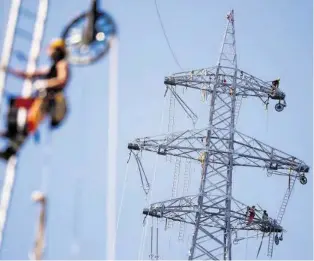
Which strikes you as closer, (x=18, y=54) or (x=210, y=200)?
(x=18, y=54)

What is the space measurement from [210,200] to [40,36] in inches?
501

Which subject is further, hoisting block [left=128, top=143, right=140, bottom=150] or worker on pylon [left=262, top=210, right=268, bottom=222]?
hoisting block [left=128, top=143, right=140, bottom=150]

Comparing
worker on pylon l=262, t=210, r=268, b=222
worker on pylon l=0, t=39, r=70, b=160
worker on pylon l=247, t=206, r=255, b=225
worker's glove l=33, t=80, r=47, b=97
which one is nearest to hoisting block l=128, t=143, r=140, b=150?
worker on pylon l=247, t=206, r=255, b=225

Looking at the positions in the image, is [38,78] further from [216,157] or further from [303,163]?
[303,163]

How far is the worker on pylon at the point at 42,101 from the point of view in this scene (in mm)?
8156

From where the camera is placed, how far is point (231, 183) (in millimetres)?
20594

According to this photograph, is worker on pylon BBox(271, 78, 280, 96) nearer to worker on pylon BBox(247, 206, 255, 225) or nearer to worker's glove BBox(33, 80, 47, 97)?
worker on pylon BBox(247, 206, 255, 225)

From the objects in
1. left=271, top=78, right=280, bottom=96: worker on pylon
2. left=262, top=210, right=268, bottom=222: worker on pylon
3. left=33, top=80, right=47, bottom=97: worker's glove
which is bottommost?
left=262, top=210, right=268, bottom=222: worker on pylon

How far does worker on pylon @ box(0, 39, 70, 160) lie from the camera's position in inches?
321

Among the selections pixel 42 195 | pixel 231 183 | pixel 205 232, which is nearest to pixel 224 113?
pixel 231 183

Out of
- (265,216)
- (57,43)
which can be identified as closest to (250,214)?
(265,216)

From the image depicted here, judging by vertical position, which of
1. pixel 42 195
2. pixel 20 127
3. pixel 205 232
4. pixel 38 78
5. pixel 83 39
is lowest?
pixel 205 232

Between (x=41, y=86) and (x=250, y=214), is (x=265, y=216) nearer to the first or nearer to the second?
(x=250, y=214)

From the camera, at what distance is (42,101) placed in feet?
27.4
